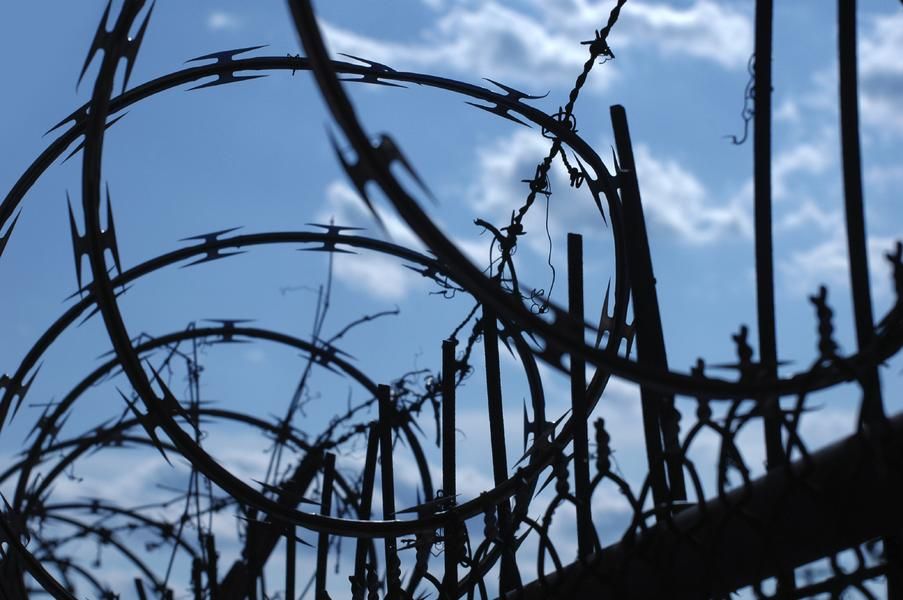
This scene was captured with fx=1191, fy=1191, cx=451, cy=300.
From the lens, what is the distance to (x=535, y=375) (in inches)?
193

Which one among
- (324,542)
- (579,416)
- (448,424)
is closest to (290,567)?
(324,542)

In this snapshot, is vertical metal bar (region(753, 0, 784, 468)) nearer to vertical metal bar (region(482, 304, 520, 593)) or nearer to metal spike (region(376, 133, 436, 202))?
metal spike (region(376, 133, 436, 202))

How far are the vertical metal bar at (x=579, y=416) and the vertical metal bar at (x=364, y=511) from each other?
115 centimetres

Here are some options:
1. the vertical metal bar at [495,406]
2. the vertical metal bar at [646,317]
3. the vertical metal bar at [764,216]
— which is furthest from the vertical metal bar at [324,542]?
the vertical metal bar at [764,216]

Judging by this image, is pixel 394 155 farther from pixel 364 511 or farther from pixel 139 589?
pixel 139 589

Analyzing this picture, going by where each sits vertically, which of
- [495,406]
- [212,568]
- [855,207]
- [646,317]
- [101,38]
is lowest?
[855,207]

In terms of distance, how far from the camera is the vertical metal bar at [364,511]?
3527 millimetres

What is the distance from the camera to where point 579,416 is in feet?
8.61

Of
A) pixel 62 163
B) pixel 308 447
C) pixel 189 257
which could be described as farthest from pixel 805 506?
pixel 308 447

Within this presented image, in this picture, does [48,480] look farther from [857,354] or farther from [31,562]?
[857,354]

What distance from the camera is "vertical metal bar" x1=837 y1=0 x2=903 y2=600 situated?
6.33 ft

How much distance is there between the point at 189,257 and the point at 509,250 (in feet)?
8.52

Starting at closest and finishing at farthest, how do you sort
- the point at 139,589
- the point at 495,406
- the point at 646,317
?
the point at 646,317, the point at 495,406, the point at 139,589

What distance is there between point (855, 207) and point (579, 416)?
0.86 m
